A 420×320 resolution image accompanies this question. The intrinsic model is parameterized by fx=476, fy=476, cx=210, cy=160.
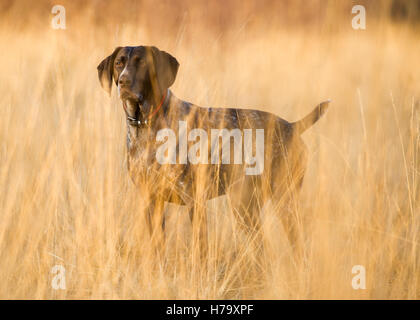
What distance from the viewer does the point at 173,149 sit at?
321cm

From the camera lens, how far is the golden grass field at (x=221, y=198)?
2.76m

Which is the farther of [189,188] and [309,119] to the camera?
[309,119]

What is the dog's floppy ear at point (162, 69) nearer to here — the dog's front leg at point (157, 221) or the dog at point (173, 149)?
the dog at point (173, 149)

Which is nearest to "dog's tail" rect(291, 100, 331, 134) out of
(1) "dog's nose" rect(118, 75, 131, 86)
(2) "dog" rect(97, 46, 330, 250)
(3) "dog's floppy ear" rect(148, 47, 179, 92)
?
(2) "dog" rect(97, 46, 330, 250)

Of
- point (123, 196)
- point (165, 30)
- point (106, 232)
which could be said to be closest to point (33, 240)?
point (106, 232)

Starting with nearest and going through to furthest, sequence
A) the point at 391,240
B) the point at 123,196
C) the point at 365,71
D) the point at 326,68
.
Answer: the point at 391,240 < the point at 123,196 < the point at 326,68 < the point at 365,71

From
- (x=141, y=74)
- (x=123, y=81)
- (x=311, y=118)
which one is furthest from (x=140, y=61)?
(x=311, y=118)

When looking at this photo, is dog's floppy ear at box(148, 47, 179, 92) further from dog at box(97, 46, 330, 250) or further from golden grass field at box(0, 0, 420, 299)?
golden grass field at box(0, 0, 420, 299)

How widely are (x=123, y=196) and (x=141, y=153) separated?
16.3 inches

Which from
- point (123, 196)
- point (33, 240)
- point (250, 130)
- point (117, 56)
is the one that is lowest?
point (33, 240)

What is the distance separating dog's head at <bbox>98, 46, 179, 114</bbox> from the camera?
314 centimetres

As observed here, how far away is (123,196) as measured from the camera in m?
3.46

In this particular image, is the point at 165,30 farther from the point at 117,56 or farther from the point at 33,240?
the point at 33,240

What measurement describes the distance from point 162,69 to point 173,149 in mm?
556
